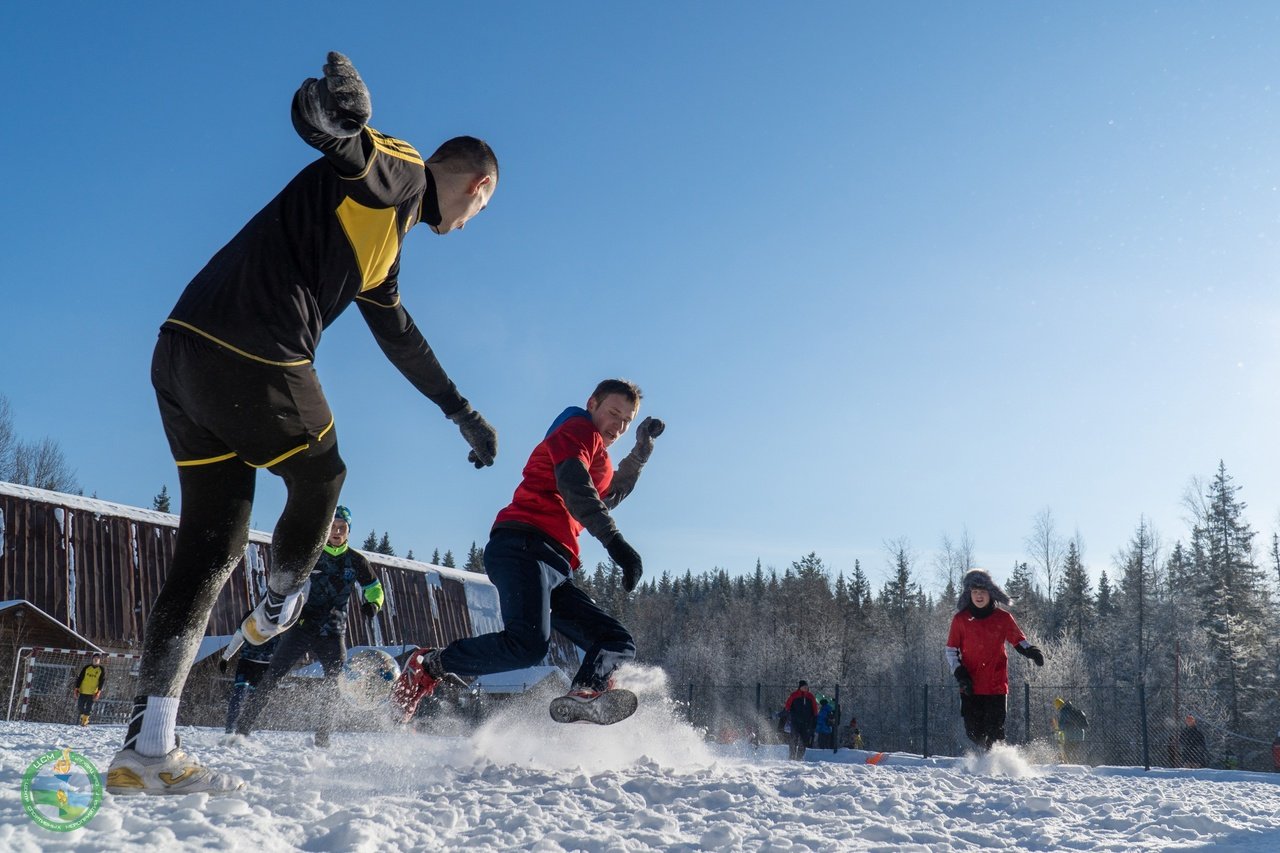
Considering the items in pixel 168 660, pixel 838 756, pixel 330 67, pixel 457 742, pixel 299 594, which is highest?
pixel 330 67

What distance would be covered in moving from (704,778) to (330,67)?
122 inches

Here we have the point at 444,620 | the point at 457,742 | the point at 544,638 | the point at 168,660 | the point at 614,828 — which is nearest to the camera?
the point at 168,660

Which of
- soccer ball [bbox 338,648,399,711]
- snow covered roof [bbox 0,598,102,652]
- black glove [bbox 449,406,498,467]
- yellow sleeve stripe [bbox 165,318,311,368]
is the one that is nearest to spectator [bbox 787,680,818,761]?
soccer ball [bbox 338,648,399,711]

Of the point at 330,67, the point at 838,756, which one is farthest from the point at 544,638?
the point at 838,756

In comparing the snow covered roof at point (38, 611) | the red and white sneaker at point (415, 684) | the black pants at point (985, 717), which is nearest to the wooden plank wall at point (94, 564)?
the snow covered roof at point (38, 611)

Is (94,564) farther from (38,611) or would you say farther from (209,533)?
(209,533)

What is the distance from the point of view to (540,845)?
240 cm

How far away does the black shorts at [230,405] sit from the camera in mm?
2242

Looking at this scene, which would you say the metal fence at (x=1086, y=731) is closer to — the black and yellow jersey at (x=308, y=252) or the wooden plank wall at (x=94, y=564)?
the wooden plank wall at (x=94, y=564)

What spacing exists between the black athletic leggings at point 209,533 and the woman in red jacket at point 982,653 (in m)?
6.36

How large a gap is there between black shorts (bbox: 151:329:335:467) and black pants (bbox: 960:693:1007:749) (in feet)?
21.6

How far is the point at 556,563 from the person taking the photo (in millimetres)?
4348

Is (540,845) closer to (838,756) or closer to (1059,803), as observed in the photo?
(1059,803)

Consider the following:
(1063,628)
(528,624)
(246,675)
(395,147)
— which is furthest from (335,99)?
(1063,628)
